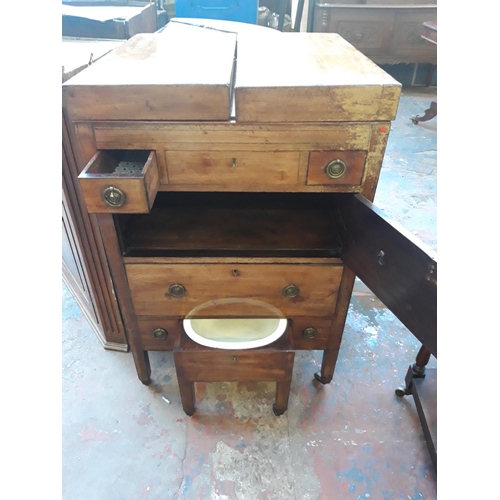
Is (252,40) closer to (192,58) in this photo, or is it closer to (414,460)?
(192,58)

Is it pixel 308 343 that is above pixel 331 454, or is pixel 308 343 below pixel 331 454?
above

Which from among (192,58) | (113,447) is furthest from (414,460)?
(192,58)

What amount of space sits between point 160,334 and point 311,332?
0.43 m

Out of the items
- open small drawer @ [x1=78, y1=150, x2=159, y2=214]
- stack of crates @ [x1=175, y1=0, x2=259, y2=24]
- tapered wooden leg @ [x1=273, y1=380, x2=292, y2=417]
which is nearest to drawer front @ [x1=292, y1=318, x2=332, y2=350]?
tapered wooden leg @ [x1=273, y1=380, x2=292, y2=417]

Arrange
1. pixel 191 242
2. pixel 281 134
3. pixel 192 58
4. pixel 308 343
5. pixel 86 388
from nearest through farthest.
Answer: pixel 281 134 → pixel 192 58 → pixel 191 242 → pixel 308 343 → pixel 86 388

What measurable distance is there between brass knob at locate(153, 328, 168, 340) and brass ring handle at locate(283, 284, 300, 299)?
0.36 m

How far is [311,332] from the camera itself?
1099 millimetres

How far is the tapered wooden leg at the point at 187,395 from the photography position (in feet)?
3.47

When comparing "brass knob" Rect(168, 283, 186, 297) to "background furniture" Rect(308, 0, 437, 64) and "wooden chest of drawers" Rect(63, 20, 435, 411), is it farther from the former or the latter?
"background furniture" Rect(308, 0, 437, 64)

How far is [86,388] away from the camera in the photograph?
4.03 ft

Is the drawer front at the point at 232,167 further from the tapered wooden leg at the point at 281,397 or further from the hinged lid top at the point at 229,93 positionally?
the tapered wooden leg at the point at 281,397

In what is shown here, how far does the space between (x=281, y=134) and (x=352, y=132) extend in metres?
0.15
